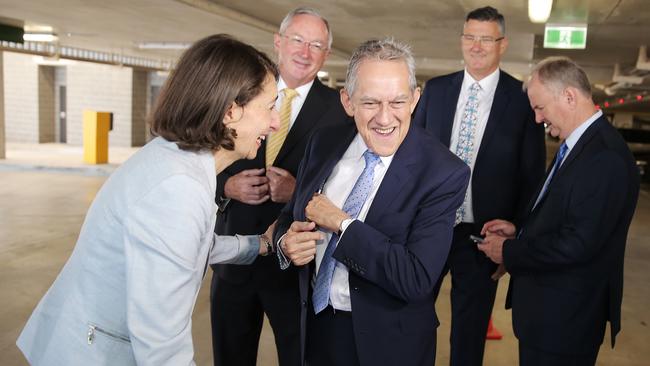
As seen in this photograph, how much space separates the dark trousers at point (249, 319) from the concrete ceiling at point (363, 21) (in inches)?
160

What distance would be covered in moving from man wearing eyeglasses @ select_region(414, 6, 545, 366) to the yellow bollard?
11804 mm

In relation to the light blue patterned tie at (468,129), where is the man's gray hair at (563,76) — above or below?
above

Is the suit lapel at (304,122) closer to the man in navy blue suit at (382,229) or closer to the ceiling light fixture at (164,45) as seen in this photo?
the man in navy blue suit at (382,229)

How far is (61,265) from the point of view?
17.9 ft

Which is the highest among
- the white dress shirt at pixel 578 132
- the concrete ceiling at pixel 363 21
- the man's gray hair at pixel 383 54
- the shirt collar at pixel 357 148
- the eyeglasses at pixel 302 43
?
the concrete ceiling at pixel 363 21

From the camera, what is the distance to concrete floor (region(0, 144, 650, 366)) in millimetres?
3760

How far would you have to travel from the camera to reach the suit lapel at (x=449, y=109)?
2.76m

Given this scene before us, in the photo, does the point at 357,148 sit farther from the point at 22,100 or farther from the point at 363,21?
the point at 22,100

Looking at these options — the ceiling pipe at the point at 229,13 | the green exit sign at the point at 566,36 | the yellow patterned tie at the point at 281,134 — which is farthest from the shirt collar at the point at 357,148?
the green exit sign at the point at 566,36

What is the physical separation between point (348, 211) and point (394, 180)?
18 cm

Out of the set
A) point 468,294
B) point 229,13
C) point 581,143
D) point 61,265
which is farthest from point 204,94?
point 229,13

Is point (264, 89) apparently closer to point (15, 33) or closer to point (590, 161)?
point (590, 161)

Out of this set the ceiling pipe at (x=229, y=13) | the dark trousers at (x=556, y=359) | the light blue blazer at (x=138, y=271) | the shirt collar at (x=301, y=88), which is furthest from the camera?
the ceiling pipe at (x=229, y=13)

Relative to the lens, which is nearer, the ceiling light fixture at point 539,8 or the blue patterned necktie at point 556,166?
the blue patterned necktie at point 556,166
